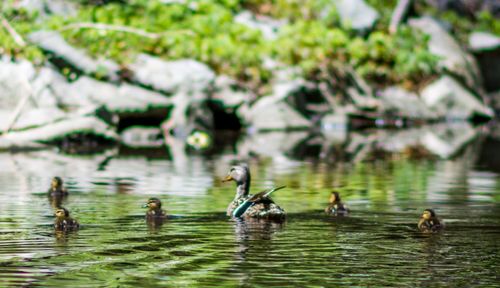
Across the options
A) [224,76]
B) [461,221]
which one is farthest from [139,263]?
[224,76]

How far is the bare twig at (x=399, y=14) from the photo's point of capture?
51.9 m

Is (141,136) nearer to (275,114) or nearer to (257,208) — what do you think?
(275,114)

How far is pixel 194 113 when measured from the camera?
127 ft

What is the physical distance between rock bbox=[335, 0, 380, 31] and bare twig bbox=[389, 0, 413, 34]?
945 mm

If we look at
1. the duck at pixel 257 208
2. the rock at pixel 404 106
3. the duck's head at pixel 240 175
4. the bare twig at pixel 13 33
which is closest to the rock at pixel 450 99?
the rock at pixel 404 106

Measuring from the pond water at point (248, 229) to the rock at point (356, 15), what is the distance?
73.7ft

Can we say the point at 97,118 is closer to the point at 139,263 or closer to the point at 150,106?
the point at 150,106

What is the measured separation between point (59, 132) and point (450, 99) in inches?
839

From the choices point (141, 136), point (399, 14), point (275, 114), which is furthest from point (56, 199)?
point (399, 14)

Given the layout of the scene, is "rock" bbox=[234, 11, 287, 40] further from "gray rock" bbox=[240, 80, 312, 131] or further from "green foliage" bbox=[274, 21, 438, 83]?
"gray rock" bbox=[240, 80, 312, 131]

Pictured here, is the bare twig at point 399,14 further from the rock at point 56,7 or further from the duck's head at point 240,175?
the duck's head at point 240,175

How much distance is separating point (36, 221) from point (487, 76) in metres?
39.9

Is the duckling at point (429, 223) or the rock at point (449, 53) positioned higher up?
the rock at point (449, 53)

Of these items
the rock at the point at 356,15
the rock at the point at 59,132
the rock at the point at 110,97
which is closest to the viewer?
the rock at the point at 59,132
